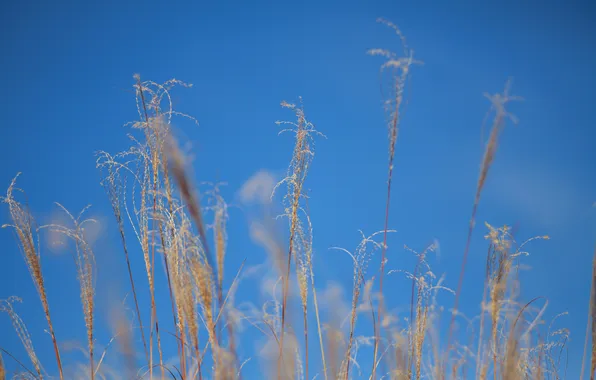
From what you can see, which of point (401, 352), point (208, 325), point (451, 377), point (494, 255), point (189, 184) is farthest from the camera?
point (451, 377)

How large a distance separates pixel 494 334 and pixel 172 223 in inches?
66.8

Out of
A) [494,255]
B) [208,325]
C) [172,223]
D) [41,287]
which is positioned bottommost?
[208,325]

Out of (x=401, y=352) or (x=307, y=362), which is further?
(x=401, y=352)

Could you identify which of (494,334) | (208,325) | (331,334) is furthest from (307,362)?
(494,334)

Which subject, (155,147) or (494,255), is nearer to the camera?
(155,147)

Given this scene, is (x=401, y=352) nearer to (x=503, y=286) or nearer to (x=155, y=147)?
(x=503, y=286)

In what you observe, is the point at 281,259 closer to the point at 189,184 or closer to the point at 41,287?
the point at 189,184

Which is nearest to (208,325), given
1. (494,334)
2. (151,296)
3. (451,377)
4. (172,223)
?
(172,223)

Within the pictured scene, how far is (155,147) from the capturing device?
101 inches

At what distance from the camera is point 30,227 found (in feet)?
8.77

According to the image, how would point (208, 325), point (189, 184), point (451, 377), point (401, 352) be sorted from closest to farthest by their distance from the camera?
point (208, 325) < point (189, 184) < point (401, 352) < point (451, 377)

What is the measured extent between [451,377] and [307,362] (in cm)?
108

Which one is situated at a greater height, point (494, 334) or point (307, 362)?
point (494, 334)

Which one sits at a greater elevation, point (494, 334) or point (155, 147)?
point (155, 147)
